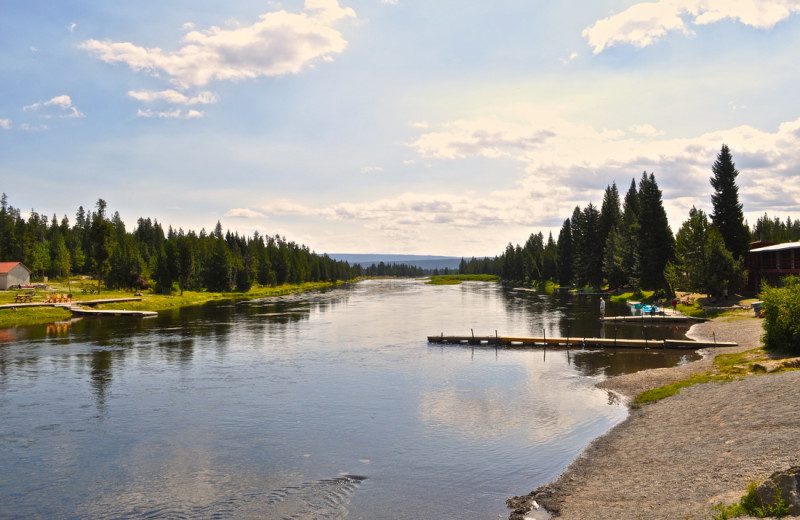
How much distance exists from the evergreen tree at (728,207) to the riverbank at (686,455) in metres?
63.0

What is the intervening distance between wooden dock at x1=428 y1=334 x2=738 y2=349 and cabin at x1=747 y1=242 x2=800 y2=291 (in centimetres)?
3325

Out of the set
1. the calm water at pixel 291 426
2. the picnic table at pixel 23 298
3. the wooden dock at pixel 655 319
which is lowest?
the calm water at pixel 291 426

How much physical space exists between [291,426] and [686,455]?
18558 mm

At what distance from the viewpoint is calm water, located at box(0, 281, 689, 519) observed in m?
19.5

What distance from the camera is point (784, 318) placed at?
117ft

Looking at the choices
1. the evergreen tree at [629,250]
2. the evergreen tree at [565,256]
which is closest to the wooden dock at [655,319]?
the evergreen tree at [629,250]

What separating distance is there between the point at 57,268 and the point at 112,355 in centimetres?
13671

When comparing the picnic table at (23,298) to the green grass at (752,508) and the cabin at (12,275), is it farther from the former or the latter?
the green grass at (752,508)

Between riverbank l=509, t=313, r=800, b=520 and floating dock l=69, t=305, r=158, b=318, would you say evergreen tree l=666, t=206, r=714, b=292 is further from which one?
floating dock l=69, t=305, r=158, b=318

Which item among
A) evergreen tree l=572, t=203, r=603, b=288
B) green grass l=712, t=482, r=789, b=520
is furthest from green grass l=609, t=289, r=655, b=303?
green grass l=712, t=482, r=789, b=520

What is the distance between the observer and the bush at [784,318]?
116ft

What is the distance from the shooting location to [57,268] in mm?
161625

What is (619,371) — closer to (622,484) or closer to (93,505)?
(622,484)

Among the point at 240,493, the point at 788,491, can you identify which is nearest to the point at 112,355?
the point at 240,493
